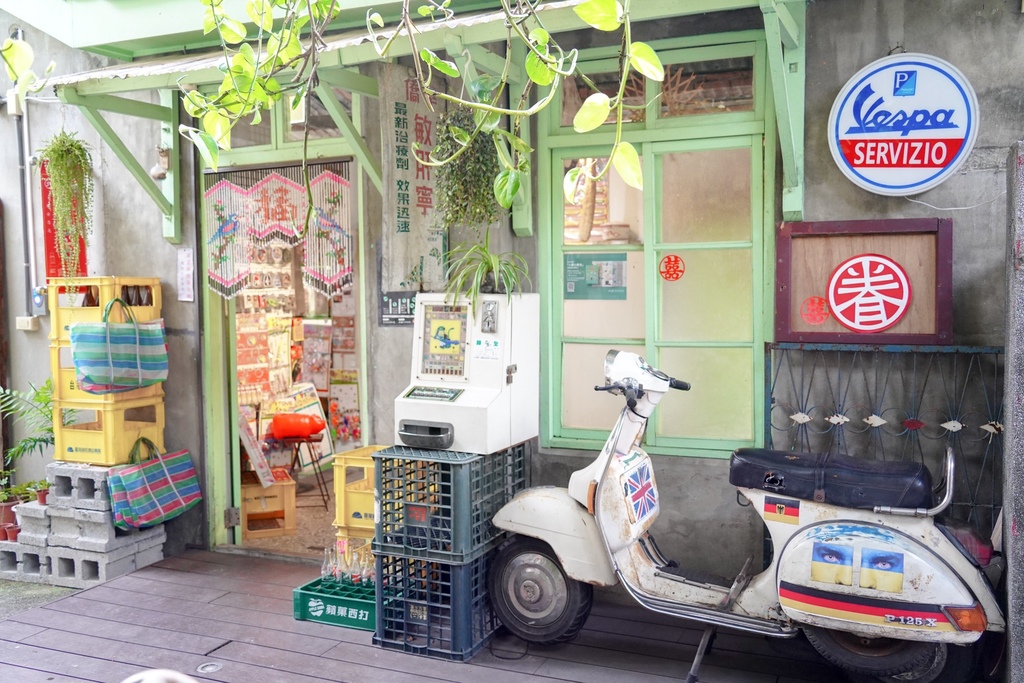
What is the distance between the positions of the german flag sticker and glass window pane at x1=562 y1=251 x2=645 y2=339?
4.57 feet

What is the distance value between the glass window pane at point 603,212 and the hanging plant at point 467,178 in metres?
0.68

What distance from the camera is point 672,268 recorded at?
488cm

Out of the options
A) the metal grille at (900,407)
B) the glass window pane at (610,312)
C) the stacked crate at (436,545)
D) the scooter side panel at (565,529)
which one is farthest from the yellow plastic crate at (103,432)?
the metal grille at (900,407)

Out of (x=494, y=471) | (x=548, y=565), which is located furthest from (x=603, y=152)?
(x=548, y=565)

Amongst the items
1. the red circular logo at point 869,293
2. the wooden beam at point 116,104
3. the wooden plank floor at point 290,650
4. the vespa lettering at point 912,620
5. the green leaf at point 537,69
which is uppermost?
the wooden beam at point 116,104

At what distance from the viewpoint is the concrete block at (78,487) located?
5.59 meters

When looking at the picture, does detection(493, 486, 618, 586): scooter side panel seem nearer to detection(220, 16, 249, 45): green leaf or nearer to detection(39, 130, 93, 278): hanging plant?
detection(220, 16, 249, 45): green leaf

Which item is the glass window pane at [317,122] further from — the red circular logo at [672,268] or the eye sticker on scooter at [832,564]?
the eye sticker on scooter at [832,564]

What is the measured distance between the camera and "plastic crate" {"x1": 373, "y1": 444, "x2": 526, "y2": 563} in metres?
4.33

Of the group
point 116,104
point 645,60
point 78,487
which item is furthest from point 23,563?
point 645,60

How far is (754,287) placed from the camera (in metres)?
4.68

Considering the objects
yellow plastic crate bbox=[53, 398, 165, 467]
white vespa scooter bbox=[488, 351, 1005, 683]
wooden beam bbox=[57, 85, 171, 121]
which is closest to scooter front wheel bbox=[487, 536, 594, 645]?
white vespa scooter bbox=[488, 351, 1005, 683]

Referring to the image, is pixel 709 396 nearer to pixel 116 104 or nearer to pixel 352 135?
pixel 352 135

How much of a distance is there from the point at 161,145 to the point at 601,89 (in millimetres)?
3130
